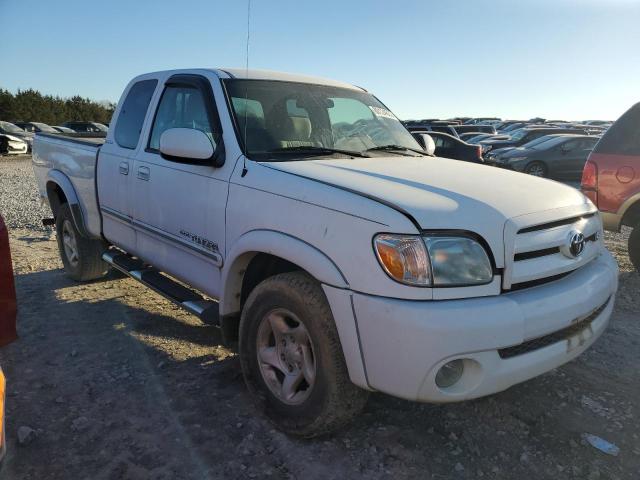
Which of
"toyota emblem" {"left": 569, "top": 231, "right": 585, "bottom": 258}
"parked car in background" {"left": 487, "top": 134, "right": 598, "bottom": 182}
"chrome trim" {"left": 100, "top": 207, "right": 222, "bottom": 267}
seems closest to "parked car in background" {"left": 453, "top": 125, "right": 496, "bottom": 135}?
"parked car in background" {"left": 487, "top": 134, "right": 598, "bottom": 182}

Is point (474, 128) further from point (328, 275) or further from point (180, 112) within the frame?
point (328, 275)

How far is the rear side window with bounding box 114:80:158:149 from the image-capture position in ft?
13.5

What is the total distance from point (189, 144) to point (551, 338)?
2158mm

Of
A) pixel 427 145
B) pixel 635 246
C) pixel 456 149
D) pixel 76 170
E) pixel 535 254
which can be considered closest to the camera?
pixel 535 254

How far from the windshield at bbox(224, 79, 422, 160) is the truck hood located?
282 mm

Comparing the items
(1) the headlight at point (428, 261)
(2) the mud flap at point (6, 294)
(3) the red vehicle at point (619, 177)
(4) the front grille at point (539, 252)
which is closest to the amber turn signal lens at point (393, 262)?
(1) the headlight at point (428, 261)

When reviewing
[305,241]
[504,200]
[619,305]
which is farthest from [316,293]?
[619,305]

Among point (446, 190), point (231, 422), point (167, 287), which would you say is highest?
point (446, 190)

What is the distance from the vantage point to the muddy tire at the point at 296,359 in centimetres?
239

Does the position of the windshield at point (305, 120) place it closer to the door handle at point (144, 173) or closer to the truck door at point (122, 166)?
the door handle at point (144, 173)

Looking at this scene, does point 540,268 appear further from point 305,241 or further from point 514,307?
point 305,241

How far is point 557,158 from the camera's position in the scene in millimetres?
14820

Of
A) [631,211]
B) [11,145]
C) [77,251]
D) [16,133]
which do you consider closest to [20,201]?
[77,251]

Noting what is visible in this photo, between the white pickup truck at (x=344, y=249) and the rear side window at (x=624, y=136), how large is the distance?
2823 millimetres
